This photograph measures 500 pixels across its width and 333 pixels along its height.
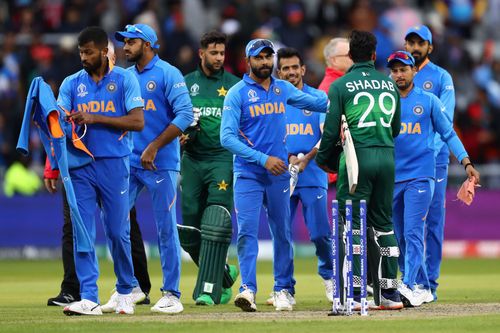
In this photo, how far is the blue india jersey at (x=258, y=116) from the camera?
13.0 metres

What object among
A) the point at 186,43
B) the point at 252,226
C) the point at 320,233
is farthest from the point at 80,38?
the point at 186,43

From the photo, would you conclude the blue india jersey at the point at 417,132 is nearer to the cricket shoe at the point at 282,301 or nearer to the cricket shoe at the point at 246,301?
the cricket shoe at the point at 282,301

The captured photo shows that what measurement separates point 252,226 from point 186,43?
42.6ft

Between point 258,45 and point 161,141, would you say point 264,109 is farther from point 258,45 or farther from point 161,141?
point 161,141

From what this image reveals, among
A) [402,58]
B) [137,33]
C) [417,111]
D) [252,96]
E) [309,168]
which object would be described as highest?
[137,33]

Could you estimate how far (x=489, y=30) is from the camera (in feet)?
98.6

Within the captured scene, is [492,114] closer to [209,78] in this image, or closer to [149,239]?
[149,239]

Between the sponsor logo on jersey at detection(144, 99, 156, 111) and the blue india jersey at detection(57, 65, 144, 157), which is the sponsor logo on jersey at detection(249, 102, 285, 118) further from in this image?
the blue india jersey at detection(57, 65, 144, 157)

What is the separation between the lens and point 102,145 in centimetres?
1221

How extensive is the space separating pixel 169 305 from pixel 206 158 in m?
2.19

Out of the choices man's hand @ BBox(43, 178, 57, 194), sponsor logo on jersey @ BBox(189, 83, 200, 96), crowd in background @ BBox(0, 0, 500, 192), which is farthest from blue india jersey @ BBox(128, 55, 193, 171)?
crowd in background @ BBox(0, 0, 500, 192)

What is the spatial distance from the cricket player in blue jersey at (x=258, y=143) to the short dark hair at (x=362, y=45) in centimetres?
95

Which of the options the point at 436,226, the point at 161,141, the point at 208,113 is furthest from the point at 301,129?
the point at 161,141

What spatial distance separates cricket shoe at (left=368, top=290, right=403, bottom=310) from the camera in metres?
12.5
